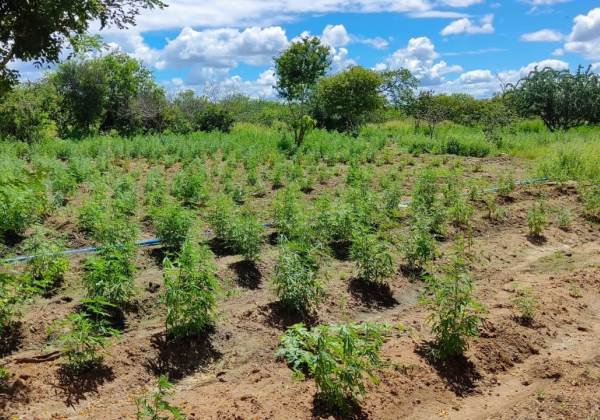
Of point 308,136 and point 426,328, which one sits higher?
point 308,136

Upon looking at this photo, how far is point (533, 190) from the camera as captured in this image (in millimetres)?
10484

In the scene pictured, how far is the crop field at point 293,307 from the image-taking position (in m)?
3.91

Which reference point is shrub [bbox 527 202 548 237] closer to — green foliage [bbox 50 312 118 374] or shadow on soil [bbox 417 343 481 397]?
shadow on soil [bbox 417 343 481 397]

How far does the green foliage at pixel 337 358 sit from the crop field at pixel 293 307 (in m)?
0.01

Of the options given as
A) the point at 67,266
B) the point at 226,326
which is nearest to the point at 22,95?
the point at 67,266

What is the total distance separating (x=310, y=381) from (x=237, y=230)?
249cm

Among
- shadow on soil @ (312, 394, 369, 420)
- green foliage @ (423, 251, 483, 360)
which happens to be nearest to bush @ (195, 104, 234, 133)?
green foliage @ (423, 251, 483, 360)

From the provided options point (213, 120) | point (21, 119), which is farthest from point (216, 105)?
point (21, 119)

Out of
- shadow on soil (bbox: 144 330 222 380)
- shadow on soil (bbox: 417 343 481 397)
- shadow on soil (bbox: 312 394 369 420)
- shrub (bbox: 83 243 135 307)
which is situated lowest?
shadow on soil (bbox: 417 343 481 397)

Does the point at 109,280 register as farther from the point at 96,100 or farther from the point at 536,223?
the point at 96,100

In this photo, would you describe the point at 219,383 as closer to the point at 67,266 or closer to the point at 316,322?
the point at 316,322

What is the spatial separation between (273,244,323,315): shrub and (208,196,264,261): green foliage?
3.04ft

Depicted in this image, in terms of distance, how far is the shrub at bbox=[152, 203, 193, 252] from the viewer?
632 cm

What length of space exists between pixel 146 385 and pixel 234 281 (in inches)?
75.2
